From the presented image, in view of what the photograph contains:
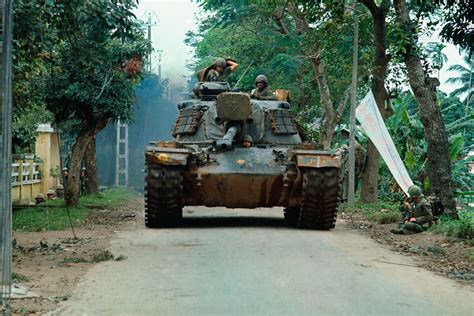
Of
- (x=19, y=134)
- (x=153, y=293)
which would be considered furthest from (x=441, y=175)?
(x=19, y=134)

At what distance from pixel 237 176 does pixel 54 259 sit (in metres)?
3.95

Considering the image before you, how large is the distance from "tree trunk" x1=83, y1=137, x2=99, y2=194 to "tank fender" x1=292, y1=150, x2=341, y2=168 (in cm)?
1047

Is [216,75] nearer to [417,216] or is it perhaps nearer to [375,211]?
[375,211]

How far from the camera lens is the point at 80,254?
10547mm

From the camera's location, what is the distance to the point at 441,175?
1390 cm

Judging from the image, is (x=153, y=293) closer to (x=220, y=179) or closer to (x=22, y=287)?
(x=22, y=287)

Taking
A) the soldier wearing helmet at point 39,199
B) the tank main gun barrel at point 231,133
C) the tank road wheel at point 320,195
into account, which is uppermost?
the tank main gun barrel at point 231,133

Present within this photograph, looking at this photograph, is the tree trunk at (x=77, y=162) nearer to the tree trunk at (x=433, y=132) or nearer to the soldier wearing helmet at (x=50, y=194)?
the soldier wearing helmet at (x=50, y=194)

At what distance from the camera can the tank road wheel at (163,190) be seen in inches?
516

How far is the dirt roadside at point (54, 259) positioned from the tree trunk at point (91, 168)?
6746 mm

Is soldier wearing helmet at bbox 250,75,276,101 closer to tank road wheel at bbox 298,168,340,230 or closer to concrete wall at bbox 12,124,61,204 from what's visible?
tank road wheel at bbox 298,168,340,230

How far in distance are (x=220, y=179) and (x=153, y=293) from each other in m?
5.94

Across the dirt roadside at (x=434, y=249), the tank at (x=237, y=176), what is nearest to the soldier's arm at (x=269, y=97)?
the tank at (x=237, y=176)

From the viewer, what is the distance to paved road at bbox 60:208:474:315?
22.1 feet
